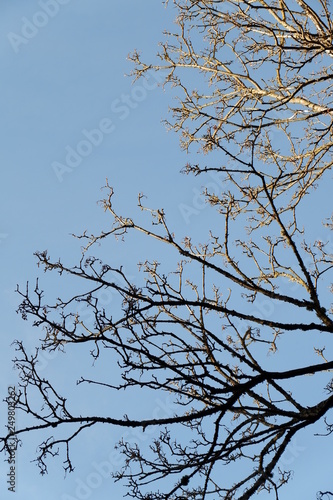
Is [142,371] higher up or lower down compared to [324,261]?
lower down

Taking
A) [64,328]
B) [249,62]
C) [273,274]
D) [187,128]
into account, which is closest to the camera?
[64,328]

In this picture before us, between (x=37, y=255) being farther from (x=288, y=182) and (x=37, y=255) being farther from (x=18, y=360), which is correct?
(x=288, y=182)

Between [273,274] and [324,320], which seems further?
[273,274]

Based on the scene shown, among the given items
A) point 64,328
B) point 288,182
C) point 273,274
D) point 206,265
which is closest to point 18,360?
point 64,328

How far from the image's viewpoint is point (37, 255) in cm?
640

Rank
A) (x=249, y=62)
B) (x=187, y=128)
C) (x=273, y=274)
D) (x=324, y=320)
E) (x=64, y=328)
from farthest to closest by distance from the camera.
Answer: (x=187, y=128) < (x=249, y=62) < (x=273, y=274) < (x=324, y=320) < (x=64, y=328)

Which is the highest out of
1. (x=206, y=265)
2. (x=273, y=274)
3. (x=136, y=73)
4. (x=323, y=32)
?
(x=136, y=73)

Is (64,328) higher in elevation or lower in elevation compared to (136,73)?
lower

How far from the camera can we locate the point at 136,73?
10367 millimetres

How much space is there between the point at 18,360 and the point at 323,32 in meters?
5.67

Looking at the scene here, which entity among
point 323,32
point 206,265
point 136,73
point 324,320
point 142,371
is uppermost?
point 136,73

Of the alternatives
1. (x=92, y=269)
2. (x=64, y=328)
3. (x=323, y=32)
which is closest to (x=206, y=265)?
(x=92, y=269)

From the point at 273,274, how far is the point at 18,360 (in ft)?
11.9

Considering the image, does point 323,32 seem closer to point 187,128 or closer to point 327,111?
point 327,111
